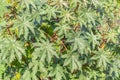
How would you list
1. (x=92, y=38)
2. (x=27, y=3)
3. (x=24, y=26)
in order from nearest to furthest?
1. (x=24, y=26)
2. (x=27, y=3)
3. (x=92, y=38)

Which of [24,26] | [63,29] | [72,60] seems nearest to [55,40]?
[63,29]

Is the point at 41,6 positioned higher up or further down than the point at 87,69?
higher up

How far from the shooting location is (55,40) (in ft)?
11.6

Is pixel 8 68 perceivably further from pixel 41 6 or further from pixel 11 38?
pixel 41 6

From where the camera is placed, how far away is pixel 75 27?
3500 mm

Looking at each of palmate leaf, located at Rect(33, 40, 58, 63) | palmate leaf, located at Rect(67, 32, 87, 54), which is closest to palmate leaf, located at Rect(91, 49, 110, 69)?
palmate leaf, located at Rect(67, 32, 87, 54)

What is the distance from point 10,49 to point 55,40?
1.79 feet

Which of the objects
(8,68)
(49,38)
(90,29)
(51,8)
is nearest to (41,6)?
(51,8)

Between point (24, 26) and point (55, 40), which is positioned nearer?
point (24, 26)

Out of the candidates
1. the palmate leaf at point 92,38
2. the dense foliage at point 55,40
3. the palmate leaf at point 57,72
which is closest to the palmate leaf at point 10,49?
the dense foliage at point 55,40

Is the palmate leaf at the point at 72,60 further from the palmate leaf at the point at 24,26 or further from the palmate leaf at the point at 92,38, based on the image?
the palmate leaf at the point at 24,26

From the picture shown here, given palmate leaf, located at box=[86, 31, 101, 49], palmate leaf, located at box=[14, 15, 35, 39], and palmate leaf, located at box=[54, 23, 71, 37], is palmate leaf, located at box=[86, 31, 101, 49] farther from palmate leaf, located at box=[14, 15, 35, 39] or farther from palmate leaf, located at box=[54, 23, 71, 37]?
palmate leaf, located at box=[14, 15, 35, 39]

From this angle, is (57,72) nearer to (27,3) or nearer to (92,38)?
(92,38)

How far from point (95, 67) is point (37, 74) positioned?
25.8 inches
